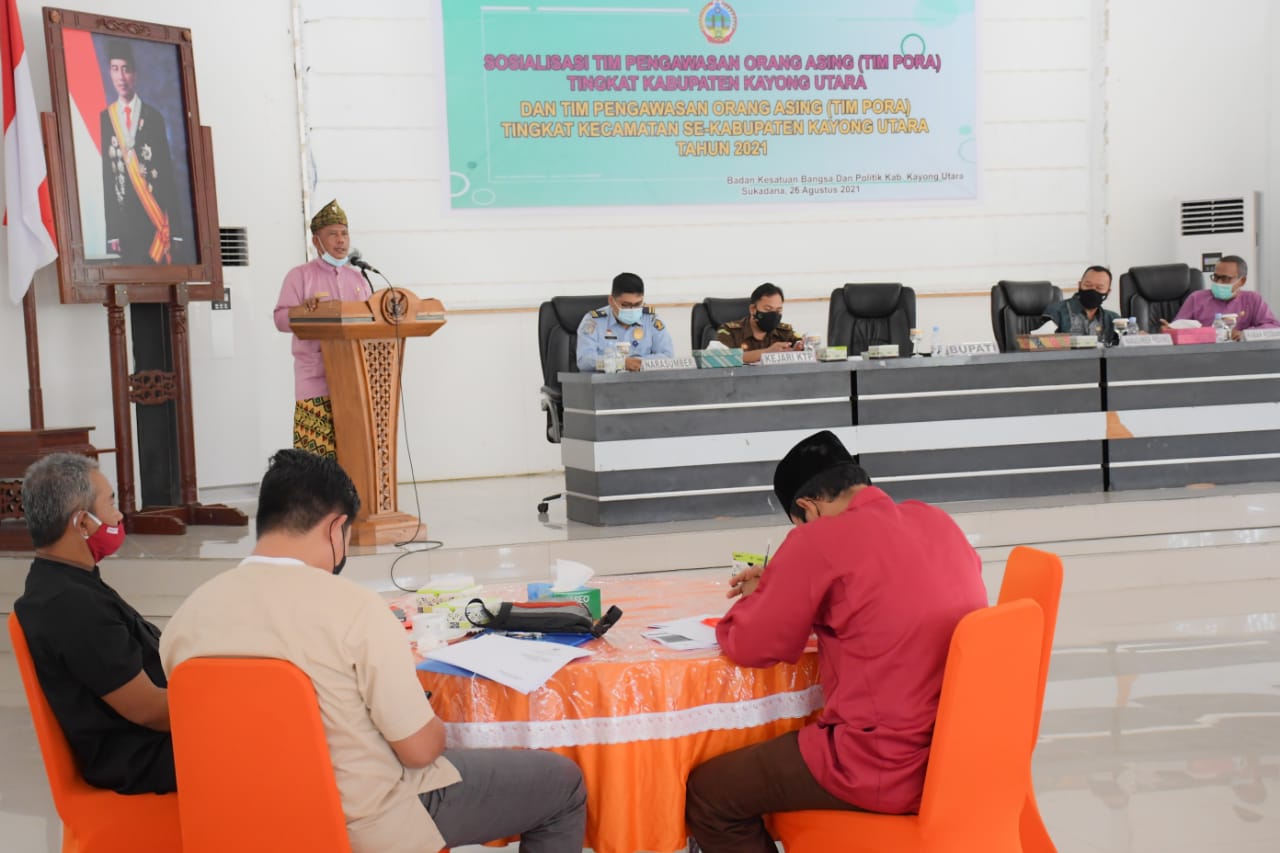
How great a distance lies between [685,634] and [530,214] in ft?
17.6

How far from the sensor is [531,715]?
2.25 meters

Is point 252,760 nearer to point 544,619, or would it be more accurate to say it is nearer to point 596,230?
point 544,619

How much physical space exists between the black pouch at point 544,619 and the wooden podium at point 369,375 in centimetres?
252

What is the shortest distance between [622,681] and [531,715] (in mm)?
176

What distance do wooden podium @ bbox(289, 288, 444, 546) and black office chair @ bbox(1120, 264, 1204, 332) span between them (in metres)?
4.18

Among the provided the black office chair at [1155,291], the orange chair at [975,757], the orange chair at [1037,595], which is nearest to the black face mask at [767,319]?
the black office chair at [1155,291]

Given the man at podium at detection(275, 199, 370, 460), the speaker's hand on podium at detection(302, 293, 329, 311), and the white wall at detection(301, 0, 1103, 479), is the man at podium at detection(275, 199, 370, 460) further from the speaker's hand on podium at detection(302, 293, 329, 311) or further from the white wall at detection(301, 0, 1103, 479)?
the white wall at detection(301, 0, 1103, 479)

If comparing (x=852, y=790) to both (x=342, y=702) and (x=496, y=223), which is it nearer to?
(x=342, y=702)

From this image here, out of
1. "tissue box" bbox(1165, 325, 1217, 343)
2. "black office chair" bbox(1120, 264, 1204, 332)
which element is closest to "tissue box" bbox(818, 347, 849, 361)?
"tissue box" bbox(1165, 325, 1217, 343)

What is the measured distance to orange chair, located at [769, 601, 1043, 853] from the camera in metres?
2.06

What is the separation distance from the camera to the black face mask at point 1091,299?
6.80m

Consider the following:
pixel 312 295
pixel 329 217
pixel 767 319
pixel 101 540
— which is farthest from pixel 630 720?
pixel 767 319

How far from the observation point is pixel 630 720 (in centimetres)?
226

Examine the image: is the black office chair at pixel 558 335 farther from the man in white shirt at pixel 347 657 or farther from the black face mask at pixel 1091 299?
the man in white shirt at pixel 347 657
